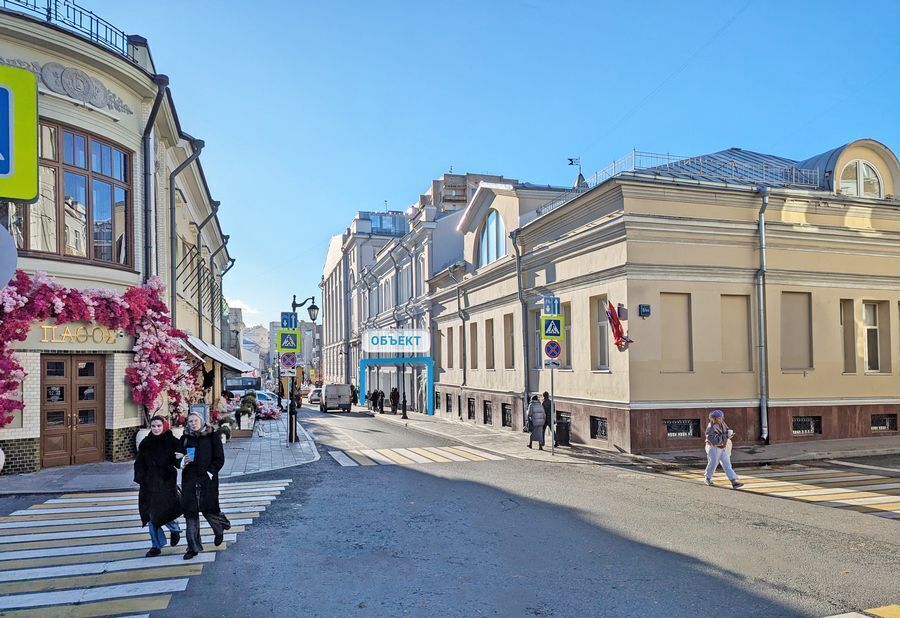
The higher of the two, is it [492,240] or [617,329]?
[492,240]

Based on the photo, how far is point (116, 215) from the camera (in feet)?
55.4

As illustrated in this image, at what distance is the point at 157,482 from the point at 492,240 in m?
22.9

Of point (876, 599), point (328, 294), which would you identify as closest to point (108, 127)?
point (876, 599)

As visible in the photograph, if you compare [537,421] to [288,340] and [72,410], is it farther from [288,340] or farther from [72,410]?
[72,410]

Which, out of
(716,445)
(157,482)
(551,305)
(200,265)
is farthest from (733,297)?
(200,265)

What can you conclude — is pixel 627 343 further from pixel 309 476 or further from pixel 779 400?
pixel 309 476

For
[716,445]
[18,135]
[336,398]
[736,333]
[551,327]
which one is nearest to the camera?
[18,135]

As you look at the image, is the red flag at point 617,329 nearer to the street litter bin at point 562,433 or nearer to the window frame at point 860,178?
the street litter bin at point 562,433

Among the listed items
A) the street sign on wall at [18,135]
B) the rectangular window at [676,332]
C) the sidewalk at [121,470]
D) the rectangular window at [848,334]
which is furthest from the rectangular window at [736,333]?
the street sign on wall at [18,135]

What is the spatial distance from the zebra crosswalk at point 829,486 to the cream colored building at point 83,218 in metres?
13.2

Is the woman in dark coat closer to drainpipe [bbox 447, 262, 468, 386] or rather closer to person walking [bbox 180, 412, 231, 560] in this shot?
person walking [bbox 180, 412, 231, 560]

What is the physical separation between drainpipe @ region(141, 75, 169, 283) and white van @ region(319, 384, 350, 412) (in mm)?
30636

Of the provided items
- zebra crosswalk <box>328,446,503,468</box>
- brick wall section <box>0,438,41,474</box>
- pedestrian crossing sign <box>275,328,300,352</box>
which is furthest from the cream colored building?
pedestrian crossing sign <box>275,328,300,352</box>

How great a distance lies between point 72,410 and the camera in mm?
15766
